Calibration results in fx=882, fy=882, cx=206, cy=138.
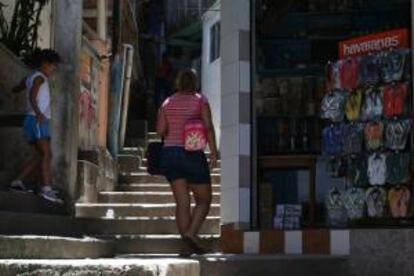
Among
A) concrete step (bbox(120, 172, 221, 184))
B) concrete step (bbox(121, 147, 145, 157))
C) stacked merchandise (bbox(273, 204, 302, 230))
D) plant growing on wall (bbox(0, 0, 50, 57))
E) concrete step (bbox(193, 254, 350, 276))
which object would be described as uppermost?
plant growing on wall (bbox(0, 0, 50, 57))

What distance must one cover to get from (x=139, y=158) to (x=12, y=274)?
9.78 metres

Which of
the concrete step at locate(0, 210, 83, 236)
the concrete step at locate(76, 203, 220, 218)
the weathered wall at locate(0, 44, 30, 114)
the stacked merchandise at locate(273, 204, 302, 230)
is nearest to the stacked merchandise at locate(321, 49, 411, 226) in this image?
the stacked merchandise at locate(273, 204, 302, 230)

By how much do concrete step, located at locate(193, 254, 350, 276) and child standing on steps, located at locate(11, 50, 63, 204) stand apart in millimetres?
2218

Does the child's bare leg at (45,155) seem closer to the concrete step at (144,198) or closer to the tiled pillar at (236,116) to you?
the tiled pillar at (236,116)

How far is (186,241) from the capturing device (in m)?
8.33

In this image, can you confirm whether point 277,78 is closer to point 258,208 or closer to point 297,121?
point 297,121

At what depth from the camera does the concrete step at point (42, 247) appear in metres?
6.40

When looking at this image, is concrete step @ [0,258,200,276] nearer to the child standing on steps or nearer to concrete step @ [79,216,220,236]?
the child standing on steps

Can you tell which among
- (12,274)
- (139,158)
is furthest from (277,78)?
(139,158)

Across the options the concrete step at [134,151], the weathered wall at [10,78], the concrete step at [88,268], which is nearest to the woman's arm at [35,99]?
the weathered wall at [10,78]

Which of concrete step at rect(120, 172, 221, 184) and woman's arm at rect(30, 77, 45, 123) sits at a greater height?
woman's arm at rect(30, 77, 45, 123)

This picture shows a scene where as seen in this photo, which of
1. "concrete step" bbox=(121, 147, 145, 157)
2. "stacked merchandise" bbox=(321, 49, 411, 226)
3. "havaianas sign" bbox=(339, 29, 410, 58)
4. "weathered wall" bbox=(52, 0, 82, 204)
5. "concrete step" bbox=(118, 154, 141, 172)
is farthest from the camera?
"concrete step" bbox=(121, 147, 145, 157)

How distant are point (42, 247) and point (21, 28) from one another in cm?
519

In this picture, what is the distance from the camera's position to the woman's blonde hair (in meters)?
8.43
